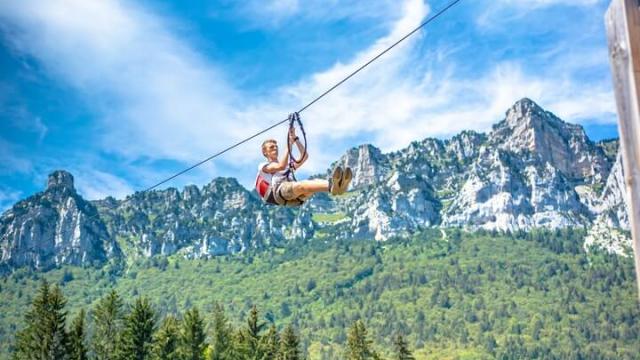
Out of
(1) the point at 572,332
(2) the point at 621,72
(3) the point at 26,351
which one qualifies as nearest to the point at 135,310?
(3) the point at 26,351

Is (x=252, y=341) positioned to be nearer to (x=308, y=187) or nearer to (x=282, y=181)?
(x=282, y=181)

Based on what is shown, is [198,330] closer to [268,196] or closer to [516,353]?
[268,196]

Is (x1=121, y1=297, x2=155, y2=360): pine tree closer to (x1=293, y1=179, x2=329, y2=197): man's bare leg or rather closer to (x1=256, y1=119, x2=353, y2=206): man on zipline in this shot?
(x1=256, y1=119, x2=353, y2=206): man on zipline

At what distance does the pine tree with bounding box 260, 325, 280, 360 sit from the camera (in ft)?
170

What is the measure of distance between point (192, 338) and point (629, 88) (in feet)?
182

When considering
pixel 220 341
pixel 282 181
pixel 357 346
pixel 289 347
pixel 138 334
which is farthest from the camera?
pixel 220 341

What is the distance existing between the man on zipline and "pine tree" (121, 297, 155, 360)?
147 feet

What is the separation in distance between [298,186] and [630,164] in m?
7.55

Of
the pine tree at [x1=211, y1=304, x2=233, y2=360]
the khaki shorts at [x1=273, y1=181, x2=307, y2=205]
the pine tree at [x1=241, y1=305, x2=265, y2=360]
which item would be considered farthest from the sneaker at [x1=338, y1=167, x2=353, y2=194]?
the pine tree at [x1=211, y1=304, x2=233, y2=360]

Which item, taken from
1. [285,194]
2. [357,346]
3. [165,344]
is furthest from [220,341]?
[285,194]

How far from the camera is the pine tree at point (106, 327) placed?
58781 mm

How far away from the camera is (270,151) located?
11109mm

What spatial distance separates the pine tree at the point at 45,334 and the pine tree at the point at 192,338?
8.69m

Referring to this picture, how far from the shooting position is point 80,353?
50.4 meters
